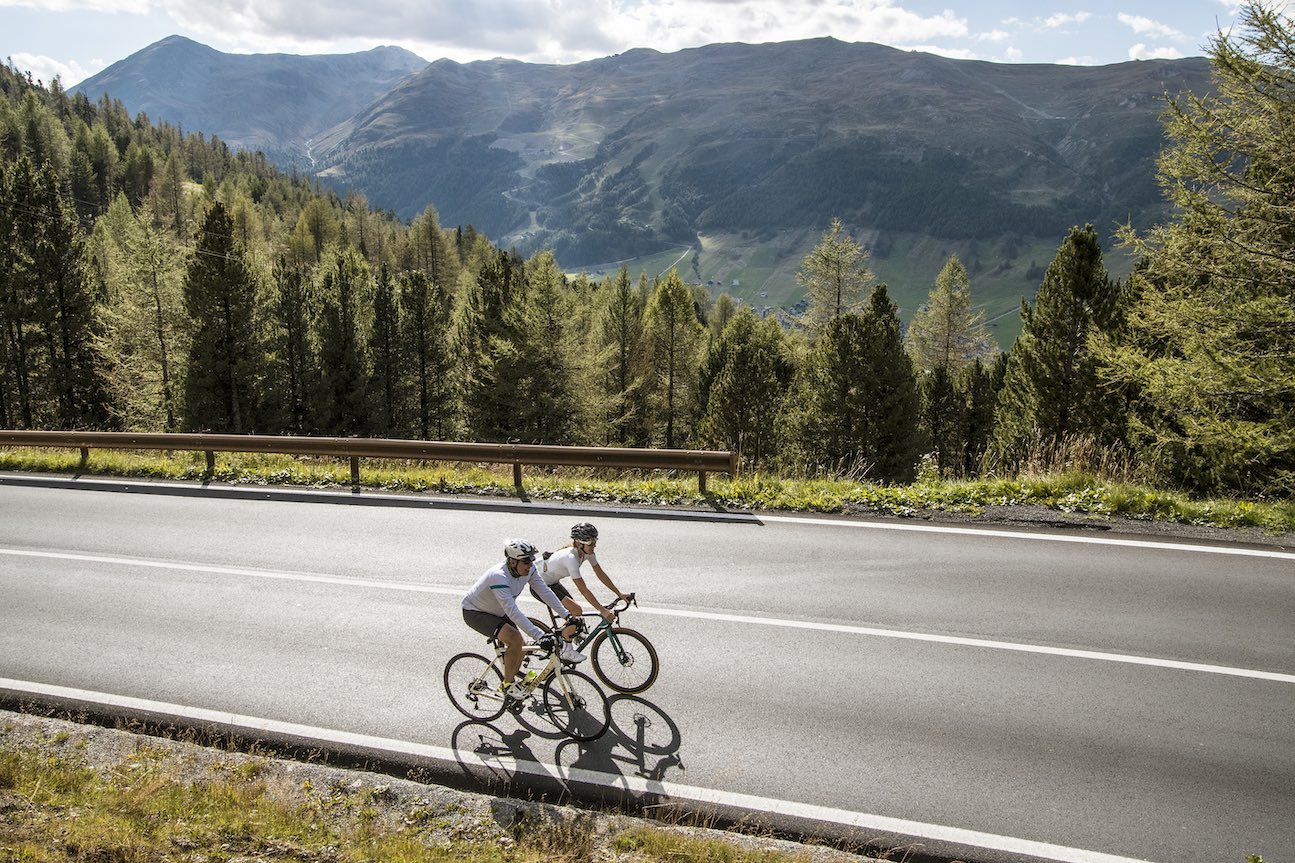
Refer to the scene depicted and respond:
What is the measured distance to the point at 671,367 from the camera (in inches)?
1969

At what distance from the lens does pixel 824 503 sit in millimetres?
12039

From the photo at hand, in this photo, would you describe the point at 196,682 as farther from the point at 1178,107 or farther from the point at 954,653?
the point at 1178,107

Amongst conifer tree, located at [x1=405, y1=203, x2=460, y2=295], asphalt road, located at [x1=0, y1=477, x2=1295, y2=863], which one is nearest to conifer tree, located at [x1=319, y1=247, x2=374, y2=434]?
asphalt road, located at [x1=0, y1=477, x2=1295, y2=863]

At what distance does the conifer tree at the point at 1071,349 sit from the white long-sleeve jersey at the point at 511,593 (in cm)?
2274

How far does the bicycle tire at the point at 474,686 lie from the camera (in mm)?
7023

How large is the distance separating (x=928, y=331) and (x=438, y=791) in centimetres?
5326

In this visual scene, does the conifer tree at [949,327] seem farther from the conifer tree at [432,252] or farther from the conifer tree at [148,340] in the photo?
the conifer tree at [432,252]

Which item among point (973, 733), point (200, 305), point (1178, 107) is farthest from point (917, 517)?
point (200, 305)

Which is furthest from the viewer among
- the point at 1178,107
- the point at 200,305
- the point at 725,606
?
the point at 200,305

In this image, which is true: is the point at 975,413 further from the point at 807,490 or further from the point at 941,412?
the point at 807,490

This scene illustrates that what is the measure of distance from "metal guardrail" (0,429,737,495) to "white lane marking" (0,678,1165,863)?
6891 mm

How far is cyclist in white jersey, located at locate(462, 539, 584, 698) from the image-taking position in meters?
6.80

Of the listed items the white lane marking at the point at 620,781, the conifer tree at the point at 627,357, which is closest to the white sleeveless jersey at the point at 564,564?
the white lane marking at the point at 620,781

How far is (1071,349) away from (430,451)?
75.3 ft
